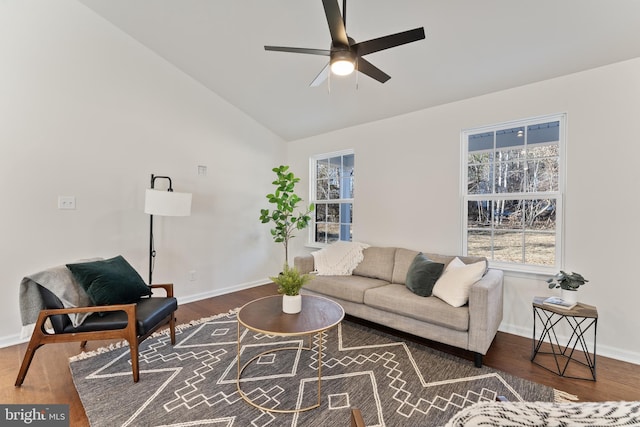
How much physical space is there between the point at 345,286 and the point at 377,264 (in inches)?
23.4

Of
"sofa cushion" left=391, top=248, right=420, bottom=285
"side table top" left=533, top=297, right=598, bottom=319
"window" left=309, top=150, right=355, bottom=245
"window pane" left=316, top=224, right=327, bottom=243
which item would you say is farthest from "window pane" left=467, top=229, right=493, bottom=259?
"window pane" left=316, top=224, right=327, bottom=243

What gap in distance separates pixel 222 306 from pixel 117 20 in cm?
357

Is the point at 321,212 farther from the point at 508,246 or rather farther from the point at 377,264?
the point at 508,246

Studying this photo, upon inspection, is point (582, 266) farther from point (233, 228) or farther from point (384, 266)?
point (233, 228)

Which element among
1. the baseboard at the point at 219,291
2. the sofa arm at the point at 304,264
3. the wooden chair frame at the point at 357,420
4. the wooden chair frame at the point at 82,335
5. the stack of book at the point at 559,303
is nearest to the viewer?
the wooden chair frame at the point at 357,420

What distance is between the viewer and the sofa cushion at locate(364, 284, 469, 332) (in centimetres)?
239

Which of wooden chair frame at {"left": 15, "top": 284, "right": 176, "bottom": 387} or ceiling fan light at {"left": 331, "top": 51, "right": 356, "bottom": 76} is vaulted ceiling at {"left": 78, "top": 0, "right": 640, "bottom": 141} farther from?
wooden chair frame at {"left": 15, "top": 284, "right": 176, "bottom": 387}

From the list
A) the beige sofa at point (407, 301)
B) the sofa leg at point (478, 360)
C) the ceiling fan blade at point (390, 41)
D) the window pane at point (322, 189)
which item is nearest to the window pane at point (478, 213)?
the beige sofa at point (407, 301)

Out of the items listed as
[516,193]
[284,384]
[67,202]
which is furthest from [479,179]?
[67,202]

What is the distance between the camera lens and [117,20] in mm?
3213

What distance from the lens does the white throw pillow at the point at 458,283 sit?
2.47 meters

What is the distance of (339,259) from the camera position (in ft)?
12.0

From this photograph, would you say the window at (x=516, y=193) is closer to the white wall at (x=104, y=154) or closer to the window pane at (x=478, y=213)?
the window pane at (x=478, y=213)

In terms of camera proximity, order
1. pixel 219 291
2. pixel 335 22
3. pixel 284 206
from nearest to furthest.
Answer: pixel 335 22 → pixel 219 291 → pixel 284 206
